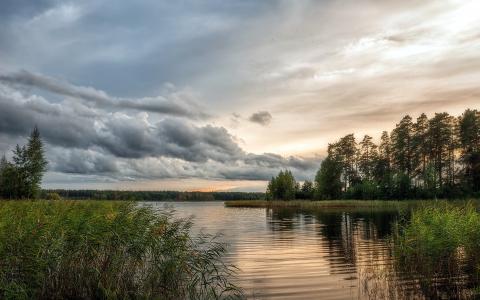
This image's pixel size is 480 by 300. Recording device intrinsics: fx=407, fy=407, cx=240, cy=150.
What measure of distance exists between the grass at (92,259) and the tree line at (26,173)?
7051 centimetres

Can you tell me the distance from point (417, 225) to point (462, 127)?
302 feet

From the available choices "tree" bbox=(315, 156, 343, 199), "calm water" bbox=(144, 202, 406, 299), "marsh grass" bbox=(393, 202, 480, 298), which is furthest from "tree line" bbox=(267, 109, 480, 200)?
"marsh grass" bbox=(393, 202, 480, 298)

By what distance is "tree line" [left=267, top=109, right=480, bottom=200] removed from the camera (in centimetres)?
9419

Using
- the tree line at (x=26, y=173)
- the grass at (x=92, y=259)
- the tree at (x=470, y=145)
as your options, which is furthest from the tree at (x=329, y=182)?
the grass at (x=92, y=259)

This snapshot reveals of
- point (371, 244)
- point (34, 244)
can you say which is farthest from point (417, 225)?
point (34, 244)

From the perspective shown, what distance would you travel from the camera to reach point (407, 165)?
112 m

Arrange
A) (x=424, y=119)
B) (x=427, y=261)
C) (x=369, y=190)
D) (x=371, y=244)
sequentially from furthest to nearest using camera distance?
1. (x=424, y=119)
2. (x=369, y=190)
3. (x=371, y=244)
4. (x=427, y=261)

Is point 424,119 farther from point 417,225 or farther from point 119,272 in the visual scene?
point 119,272

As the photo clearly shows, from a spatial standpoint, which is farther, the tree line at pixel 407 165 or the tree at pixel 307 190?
the tree at pixel 307 190

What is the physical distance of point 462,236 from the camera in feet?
58.6

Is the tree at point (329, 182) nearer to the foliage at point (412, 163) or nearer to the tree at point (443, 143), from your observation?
the foliage at point (412, 163)

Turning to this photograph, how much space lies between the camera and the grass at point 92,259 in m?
11.4

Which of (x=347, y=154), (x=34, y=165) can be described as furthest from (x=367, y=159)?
(x=34, y=165)

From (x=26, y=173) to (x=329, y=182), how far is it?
7789cm
